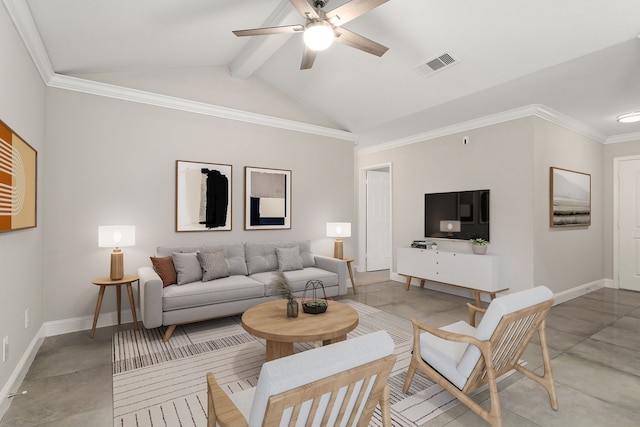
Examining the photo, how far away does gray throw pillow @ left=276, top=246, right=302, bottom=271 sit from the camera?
4.50 meters

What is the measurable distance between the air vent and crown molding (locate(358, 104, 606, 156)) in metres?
1.49

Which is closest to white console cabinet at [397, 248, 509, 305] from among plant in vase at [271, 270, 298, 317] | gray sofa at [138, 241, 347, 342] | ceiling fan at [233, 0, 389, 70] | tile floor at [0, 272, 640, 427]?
tile floor at [0, 272, 640, 427]

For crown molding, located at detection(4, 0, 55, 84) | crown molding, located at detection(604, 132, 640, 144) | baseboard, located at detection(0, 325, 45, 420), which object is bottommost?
baseboard, located at detection(0, 325, 45, 420)

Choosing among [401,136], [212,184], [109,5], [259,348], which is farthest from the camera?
[401,136]

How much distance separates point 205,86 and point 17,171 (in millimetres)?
2525

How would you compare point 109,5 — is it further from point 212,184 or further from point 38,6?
point 212,184

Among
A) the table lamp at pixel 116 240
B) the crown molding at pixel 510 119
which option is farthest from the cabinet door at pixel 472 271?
the table lamp at pixel 116 240

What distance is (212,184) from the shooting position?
440cm

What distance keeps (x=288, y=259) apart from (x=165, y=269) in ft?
5.16

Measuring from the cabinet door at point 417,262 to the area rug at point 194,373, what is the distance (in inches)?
62.1

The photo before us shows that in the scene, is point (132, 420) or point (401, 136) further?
point (401, 136)

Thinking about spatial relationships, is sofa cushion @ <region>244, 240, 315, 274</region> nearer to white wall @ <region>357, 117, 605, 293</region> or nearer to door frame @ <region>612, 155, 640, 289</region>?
white wall @ <region>357, 117, 605, 293</region>

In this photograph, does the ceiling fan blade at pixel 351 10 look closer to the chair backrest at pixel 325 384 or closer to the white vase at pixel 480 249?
the chair backrest at pixel 325 384

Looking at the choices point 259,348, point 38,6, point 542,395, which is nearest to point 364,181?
point 259,348
